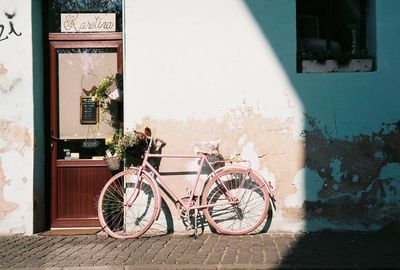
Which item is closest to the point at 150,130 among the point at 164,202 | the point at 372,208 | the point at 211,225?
the point at 164,202

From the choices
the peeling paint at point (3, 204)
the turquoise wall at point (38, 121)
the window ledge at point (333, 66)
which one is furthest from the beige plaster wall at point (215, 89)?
the peeling paint at point (3, 204)

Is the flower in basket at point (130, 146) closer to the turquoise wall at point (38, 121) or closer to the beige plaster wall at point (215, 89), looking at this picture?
the beige plaster wall at point (215, 89)

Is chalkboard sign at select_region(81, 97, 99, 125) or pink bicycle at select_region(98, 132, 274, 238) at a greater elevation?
chalkboard sign at select_region(81, 97, 99, 125)

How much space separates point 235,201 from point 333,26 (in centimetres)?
293

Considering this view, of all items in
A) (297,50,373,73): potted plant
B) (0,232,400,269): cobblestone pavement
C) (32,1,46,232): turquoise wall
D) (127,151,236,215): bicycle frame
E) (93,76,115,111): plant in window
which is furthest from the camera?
(93,76,115,111): plant in window

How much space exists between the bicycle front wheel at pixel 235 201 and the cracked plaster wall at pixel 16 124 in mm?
2503

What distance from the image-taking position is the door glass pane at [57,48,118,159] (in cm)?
792

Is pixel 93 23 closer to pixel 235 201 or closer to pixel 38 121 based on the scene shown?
pixel 38 121

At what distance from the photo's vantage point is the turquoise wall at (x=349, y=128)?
7.30 m

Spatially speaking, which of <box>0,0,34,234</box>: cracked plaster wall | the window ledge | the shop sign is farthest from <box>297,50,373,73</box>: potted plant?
<box>0,0,34,234</box>: cracked plaster wall

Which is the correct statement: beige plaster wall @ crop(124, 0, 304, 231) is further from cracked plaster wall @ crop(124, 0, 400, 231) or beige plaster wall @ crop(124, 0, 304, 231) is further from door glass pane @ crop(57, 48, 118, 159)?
door glass pane @ crop(57, 48, 118, 159)

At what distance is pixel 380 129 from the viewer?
731 cm

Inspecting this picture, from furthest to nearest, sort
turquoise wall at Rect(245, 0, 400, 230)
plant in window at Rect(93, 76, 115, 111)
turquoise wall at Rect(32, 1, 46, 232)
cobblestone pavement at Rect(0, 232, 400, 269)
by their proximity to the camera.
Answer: plant in window at Rect(93, 76, 115, 111)
turquoise wall at Rect(32, 1, 46, 232)
turquoise wall at Rect(245, 0, 400, 230)
cobblestone pavement at Rect(0, 232, 400, 269)

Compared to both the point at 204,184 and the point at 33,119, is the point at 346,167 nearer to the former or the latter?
the point at 204,184
